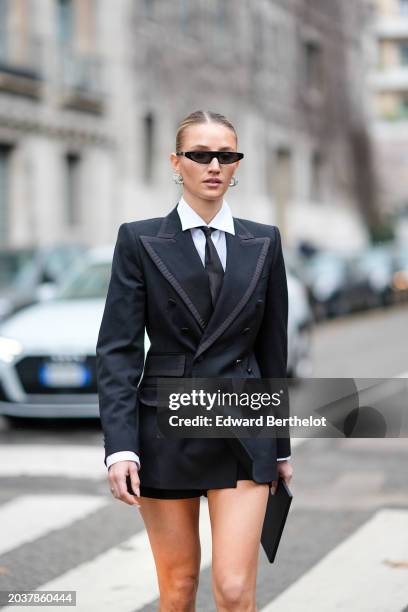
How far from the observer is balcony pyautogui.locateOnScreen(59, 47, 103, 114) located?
103 ft

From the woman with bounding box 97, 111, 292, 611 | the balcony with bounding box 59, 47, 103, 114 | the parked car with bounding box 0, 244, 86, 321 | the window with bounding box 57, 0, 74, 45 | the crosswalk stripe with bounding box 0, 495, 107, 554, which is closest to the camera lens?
the woman with bounding box 97, 111, 292, 611

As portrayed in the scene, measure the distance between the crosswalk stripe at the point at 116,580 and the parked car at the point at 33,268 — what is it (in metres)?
10.2

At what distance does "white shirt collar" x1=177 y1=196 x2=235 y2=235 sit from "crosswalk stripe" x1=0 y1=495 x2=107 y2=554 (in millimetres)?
3335

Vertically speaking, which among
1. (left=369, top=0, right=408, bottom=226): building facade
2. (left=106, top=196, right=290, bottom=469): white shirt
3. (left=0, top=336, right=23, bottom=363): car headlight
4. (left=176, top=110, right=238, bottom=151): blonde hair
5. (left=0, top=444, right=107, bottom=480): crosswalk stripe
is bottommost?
(left=369, top=0, right=408, bottom=226): building facade

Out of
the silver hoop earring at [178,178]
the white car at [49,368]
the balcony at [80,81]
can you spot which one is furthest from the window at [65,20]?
the silver hoop earring at [178,178]

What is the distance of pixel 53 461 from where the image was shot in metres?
9.80

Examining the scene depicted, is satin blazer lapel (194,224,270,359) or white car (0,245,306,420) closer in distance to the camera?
satin blazer lapel (194,224,270,359)

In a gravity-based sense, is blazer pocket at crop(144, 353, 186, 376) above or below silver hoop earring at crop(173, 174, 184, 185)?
below

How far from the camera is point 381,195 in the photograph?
5722 cm

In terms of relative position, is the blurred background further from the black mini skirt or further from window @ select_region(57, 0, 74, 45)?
the black mini skirt

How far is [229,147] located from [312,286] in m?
22.3

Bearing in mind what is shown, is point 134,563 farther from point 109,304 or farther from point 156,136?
point 156,136

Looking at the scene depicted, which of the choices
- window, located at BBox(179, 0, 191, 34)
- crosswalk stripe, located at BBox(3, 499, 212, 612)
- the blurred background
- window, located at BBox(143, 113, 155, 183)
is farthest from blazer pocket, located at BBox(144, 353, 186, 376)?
window, located at BBox(179, 0, 191, 34)

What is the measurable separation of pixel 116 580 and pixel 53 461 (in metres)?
3.55
